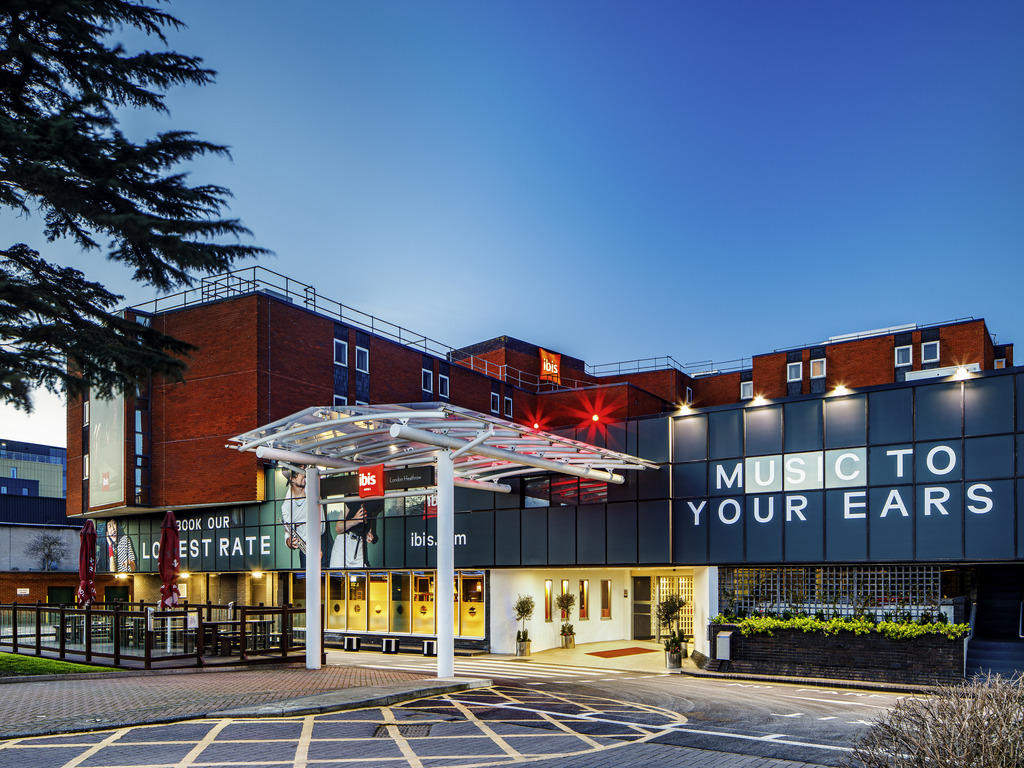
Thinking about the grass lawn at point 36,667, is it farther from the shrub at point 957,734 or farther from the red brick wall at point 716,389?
the red brick wall at point 716,389

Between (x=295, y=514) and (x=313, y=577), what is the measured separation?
1188 cm

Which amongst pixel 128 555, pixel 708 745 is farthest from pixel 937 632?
pixel 128 555

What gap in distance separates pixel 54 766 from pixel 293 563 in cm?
2306

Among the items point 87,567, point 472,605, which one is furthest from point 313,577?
point 87,567

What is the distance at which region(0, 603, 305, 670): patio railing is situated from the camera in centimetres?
1908

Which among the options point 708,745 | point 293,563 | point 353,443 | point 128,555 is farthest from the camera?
point 128,555

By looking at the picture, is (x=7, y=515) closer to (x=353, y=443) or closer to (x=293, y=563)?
(x=293, y=563)

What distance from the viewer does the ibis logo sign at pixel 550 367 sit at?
5300 centimetres

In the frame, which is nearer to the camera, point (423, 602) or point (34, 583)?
point (423, 602)

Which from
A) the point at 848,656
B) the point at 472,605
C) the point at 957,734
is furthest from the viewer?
the point at 472,605

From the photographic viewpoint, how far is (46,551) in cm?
4903

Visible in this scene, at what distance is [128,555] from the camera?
126 ft

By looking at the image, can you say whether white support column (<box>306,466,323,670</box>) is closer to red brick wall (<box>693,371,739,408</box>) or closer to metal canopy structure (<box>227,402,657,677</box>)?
metal canopy structure (<box>227,402,657,677</box>)

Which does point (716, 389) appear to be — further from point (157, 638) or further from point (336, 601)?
point (157, 638)
